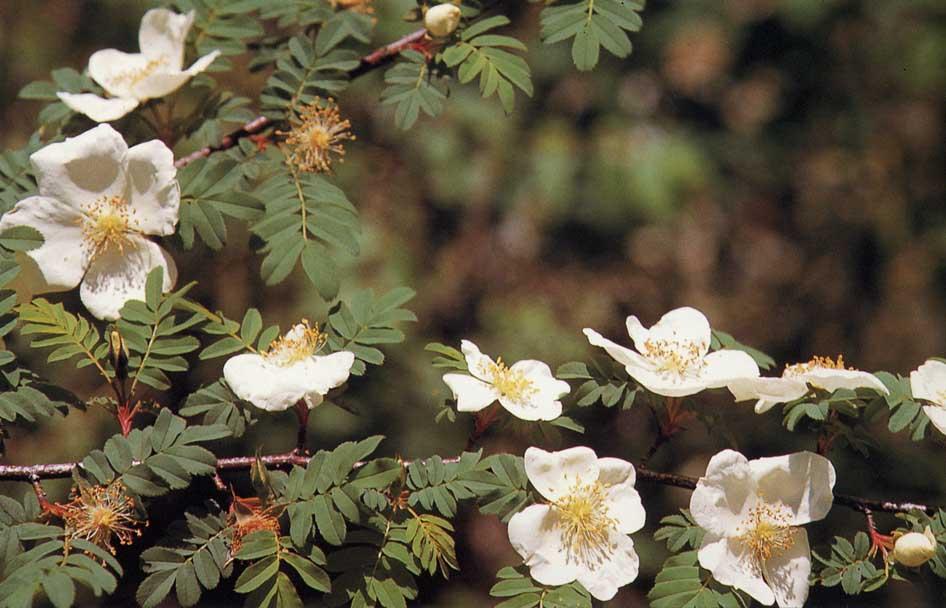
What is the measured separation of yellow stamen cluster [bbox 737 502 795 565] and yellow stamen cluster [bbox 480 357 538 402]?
0.29 metres

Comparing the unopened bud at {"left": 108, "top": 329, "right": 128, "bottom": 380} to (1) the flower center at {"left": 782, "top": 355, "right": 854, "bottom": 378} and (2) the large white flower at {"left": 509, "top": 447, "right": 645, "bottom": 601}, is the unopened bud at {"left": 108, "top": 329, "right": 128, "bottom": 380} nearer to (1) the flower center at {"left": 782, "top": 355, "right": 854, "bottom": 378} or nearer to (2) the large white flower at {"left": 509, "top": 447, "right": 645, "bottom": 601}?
(2) the large white flower at {"left": 509, "top": 447, "right": 645, "bottom": 601}

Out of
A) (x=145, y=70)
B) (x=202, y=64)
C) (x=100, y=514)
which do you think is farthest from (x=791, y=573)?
(x=145, y=70)

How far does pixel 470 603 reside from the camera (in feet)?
8.72

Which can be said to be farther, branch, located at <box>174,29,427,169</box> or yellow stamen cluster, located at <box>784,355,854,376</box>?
branch, located at <box>174,29,427,169</box>

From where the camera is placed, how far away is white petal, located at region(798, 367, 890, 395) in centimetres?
121

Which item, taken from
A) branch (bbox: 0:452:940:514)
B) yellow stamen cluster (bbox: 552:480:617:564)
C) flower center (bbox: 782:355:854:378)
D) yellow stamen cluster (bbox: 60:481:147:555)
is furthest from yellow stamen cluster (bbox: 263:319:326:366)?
flower center (bbox: 782:355:854:378)

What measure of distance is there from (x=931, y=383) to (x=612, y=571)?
45cm

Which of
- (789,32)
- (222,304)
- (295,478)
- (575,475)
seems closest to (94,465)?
(295,478)

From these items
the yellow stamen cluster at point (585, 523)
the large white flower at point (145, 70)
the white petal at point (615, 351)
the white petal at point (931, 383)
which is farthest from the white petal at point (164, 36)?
the white petal at point (931, 383)

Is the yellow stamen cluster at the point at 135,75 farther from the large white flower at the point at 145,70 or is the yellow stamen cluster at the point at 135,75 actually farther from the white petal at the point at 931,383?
the white petal at the point at 931,383

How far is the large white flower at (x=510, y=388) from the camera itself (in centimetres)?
124

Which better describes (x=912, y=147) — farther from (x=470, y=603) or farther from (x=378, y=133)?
(x=470, y=603)

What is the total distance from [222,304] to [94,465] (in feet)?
4.97

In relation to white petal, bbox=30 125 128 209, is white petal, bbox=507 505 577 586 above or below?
below
